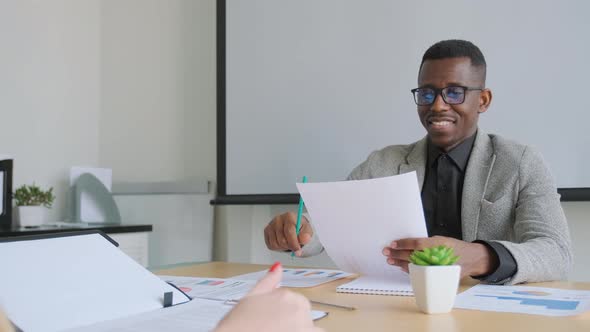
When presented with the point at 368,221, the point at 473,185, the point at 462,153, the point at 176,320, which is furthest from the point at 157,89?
the point at 176,320

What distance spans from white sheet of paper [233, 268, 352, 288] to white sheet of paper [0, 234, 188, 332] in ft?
0.99

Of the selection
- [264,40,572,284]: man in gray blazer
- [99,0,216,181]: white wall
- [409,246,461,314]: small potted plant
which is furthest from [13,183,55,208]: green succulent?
[409,246,461,314]: small potted plant

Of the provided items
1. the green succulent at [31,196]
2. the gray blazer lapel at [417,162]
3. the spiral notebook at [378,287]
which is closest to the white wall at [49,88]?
the green succulent at [31,196]

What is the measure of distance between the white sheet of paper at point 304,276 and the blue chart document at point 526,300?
1.00ft

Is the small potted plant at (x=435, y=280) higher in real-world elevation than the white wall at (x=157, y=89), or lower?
lower

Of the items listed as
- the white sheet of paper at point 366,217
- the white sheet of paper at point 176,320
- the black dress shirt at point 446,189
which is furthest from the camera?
the black dress shirt at point 446,189

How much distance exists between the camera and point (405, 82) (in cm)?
222

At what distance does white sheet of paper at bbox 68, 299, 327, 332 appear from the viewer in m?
0.77

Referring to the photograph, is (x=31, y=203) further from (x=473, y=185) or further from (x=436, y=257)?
(x=436, y=257)

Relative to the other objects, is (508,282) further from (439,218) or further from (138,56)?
(138,56)

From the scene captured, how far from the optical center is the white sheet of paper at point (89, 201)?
2842mm

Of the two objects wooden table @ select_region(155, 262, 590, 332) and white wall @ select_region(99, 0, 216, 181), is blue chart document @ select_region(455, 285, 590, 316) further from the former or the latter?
white wall @ select_region(99, 0, 216, 181)

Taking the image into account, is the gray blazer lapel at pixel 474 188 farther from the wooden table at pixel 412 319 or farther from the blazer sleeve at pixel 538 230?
the wooden table at pixel 412 319

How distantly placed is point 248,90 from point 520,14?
117cm
